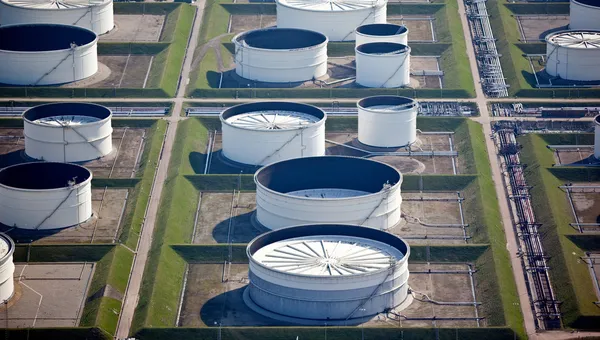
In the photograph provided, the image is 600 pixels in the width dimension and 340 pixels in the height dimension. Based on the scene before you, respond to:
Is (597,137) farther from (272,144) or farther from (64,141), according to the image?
(64,141)

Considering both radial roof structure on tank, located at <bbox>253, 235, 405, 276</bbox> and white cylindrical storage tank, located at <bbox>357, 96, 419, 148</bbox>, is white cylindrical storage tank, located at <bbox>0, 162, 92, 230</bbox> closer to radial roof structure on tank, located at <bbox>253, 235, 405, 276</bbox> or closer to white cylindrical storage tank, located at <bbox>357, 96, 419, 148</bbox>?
radial roof structure on tank, located at <bbox>253, 235, 405, 276</bbox>

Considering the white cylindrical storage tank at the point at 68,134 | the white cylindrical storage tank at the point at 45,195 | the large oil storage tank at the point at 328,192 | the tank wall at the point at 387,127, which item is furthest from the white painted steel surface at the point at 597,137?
the white cylindrical storage tank at the point at 45,195

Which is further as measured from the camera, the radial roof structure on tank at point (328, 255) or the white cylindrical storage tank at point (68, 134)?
the white cylindrical storage tank at point (68, 134)

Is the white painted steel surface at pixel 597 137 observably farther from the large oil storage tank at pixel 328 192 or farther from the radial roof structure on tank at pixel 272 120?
the radial roof structure on tank at pixel 272 120

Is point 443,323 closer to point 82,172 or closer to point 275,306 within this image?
point 275,306

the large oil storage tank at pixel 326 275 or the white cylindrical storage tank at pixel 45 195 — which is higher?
the large oil storage tank at pixel 326 275

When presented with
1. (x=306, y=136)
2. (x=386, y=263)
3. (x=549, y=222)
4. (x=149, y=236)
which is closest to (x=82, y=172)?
(x=149, y=236)

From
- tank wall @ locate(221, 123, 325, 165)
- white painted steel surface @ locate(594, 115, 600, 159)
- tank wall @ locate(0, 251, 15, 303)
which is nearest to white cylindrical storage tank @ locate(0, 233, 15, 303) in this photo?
tank wall @ locate(0, 251, 15, 303)
